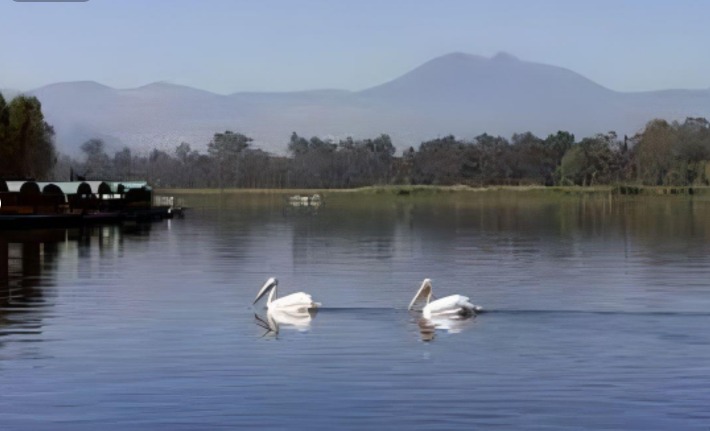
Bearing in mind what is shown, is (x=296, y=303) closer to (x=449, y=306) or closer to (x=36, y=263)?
(x=449, y=306)

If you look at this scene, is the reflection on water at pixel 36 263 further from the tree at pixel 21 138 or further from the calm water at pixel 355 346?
the tree at pixel 21 138

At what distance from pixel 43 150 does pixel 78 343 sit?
115978mm

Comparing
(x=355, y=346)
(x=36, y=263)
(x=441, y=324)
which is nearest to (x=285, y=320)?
(x=441, y=324)

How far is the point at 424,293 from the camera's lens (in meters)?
32.4

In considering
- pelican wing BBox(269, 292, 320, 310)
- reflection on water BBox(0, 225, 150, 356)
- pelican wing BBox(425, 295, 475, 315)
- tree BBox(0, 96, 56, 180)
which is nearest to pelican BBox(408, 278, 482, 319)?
pelican wing BBox(425, 295, 475, 315)

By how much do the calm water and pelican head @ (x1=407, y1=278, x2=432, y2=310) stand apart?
518mm

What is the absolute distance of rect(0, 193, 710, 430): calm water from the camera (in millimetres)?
18469

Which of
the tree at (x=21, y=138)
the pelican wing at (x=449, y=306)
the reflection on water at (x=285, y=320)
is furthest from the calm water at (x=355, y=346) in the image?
the tree at (x=21, y=138)

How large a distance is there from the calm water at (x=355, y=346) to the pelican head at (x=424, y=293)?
1.70ft

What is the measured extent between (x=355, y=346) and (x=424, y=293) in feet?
25.3

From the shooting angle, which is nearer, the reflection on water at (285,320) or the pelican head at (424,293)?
the reflection on water at (285,320)

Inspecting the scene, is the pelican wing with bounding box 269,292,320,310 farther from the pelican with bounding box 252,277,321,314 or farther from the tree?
the tree

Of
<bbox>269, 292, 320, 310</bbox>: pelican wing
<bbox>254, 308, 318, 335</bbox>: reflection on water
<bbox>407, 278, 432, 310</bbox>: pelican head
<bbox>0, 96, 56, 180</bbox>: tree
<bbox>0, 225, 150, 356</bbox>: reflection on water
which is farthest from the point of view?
<bbox>0, 96, 56, 180</bbox>: tree

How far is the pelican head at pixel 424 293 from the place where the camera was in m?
31.4
